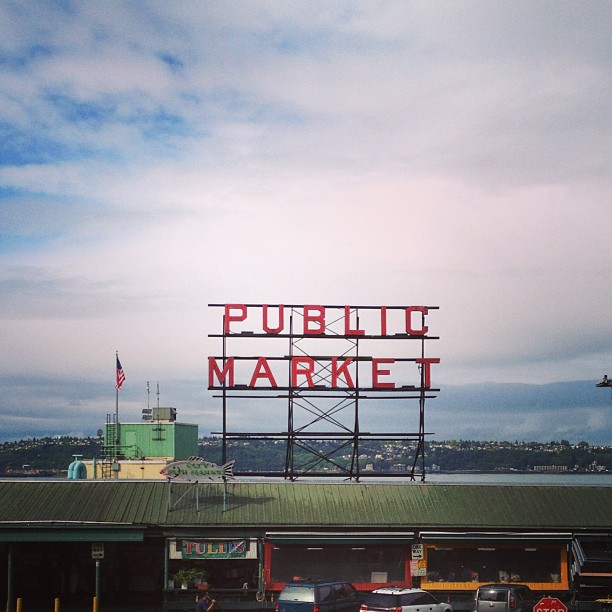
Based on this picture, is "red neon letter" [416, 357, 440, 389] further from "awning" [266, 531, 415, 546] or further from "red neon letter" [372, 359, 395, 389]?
"awning" [266, 531, 415, 546]

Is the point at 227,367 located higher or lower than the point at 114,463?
higher

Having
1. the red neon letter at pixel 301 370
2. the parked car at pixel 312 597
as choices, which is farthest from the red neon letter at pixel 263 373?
the parked car at pixel 312 597

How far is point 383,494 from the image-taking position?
4391 cm

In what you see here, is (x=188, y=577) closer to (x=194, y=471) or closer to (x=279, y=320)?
(x=194, y=471)

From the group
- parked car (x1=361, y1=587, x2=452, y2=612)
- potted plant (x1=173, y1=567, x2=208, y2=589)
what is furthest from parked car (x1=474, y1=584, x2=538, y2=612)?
potted plant (x1=173, y1=567, x2=208, y2=589)

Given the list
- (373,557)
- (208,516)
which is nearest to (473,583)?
(373,557)

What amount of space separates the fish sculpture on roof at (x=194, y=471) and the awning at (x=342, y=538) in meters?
3.94

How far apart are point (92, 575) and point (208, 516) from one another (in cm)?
812

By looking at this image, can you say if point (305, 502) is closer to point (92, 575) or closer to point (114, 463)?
point (92, 575)

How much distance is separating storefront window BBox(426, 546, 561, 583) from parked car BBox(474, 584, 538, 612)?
5419 mm

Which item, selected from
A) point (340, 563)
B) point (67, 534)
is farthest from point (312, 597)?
point (67, 534)

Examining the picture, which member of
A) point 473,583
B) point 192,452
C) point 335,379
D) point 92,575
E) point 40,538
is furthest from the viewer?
point 192,452

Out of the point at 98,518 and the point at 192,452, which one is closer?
the point at 98,518

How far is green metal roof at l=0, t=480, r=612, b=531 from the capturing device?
40.9 metres
